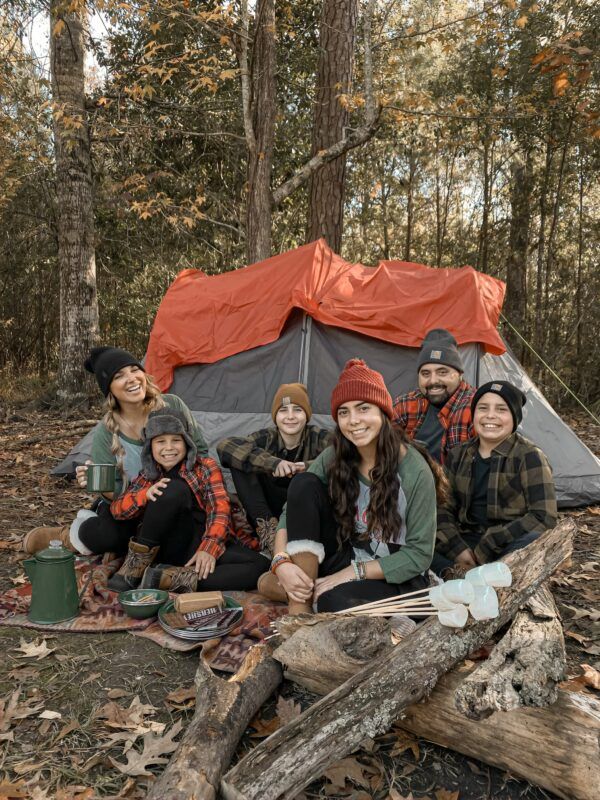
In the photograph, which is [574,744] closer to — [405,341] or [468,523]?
[468,523]

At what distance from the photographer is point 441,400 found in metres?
3.91

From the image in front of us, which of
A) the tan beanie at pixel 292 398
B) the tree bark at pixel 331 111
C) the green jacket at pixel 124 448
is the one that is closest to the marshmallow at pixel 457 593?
the tan beanie at pixel 292 398

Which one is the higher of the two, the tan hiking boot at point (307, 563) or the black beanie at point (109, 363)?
the black beanie at point (109, 363)

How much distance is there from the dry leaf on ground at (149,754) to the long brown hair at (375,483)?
107cm

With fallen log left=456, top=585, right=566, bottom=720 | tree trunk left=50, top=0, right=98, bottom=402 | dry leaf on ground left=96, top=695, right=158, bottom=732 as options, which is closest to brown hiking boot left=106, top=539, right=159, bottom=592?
dry leaf on ground left=96, top=695, right=158, bottom=732

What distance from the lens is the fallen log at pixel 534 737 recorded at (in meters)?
1.70

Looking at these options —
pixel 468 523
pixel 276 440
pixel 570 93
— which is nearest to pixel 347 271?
pixel 276 440

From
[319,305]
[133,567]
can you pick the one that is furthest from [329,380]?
[133,567]

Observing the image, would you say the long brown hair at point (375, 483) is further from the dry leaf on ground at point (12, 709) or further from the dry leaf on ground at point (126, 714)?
the dry leaf on ground at point (12, 709)

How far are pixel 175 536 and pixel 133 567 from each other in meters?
0.25

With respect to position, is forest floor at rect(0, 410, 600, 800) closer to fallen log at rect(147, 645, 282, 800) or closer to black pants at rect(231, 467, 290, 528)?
fallen log at rect(147, 645, 282, 800)

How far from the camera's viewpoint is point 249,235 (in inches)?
252

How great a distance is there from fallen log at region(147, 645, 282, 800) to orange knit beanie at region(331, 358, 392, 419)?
1.05m

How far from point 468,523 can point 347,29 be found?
504 centimetres
